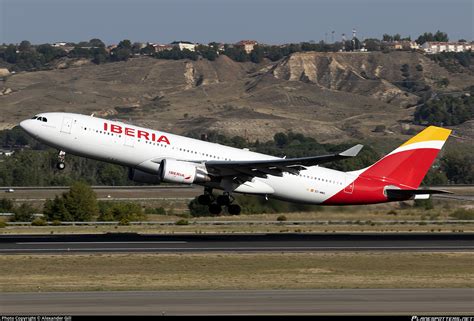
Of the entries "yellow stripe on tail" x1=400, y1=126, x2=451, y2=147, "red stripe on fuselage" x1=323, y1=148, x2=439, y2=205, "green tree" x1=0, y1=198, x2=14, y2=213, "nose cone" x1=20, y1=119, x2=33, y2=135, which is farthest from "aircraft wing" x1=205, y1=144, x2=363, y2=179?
"green tree" x1=0, y1=198, x2=14, y2=213

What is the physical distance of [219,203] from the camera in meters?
51.3

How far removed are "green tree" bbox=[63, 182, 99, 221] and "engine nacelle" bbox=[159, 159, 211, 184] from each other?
72.0 ft

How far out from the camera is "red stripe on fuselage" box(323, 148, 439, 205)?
2099 inches

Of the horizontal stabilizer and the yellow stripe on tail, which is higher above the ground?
the yellow stripe on tail

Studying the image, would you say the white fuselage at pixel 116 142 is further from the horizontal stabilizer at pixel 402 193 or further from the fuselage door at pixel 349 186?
the horizontal stabilizer at pixel 402 193

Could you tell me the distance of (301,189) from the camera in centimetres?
5175

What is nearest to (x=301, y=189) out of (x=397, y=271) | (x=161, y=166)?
(x=161, y=166)

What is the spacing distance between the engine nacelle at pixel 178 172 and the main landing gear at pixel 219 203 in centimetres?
312

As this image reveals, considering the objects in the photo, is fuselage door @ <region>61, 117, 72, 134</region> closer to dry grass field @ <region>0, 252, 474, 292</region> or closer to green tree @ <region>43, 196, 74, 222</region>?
dry grass field @ <region>0, 252, 474, 292</region>

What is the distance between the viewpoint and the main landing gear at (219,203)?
5081 centimetres

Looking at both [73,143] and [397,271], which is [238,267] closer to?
[397,271]

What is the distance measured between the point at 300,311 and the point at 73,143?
23258 millimetres

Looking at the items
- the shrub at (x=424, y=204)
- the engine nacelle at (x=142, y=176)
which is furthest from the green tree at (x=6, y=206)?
the shrub at (x=424, y=204)

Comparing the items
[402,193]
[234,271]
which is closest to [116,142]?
[234,271]
